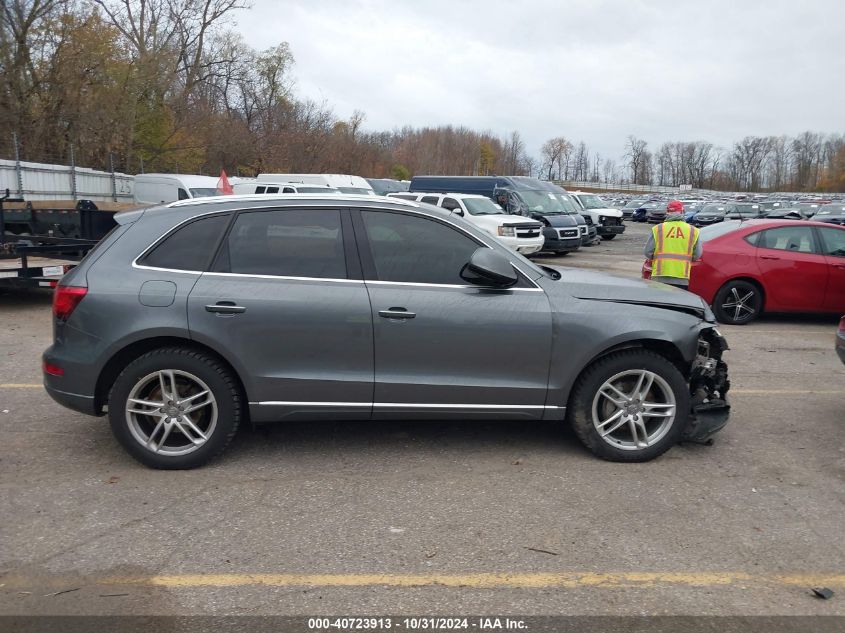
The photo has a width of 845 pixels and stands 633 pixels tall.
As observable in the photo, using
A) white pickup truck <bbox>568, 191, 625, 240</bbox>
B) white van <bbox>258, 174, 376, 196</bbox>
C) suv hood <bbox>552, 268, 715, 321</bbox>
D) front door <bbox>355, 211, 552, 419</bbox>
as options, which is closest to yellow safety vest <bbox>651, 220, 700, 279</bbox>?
suv hood <bbox>552, 268, 715, 321</bbox>

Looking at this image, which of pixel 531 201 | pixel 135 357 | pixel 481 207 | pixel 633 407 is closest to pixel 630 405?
pixel 633 407

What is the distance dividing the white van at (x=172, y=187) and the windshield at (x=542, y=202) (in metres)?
9.65

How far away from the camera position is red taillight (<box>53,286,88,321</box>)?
4.51 m

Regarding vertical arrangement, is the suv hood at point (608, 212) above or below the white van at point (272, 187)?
below

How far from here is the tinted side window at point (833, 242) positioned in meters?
10.0

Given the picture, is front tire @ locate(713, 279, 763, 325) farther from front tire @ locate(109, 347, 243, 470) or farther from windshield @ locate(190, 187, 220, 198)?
windshield @ locate(190, 187, 220, 198)

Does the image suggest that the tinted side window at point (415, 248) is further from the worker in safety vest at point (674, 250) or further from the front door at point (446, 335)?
the worker in safety vest at point (674, 250)

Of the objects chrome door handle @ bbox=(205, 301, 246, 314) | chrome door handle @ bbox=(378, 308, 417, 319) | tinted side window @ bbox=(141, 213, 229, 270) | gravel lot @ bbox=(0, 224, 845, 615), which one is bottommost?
gravel lot @ bbox=(0, 224, 845, 615)

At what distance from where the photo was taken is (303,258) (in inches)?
183

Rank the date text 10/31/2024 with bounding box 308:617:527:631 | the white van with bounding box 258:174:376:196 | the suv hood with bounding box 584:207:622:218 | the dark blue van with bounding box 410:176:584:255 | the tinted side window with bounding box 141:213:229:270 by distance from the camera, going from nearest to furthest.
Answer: the date text 10/31/2024 with bounding box 308:617:527:631
the tinted side window with bounding box 141:213:229:270
the dark blue van with bounding box 410:176:584:255
the white van with bounding box 258:174:376:196
the suv hood with bounding box 584:207:622:218

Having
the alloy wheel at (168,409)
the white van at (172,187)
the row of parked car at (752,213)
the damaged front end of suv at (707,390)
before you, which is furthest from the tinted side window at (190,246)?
the row of parked car at (752,213)

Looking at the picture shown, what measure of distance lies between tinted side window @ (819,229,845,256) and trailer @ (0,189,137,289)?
10.3 metres

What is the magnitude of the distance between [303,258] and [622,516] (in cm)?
255

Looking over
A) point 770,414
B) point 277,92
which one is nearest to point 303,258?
point 770,414
